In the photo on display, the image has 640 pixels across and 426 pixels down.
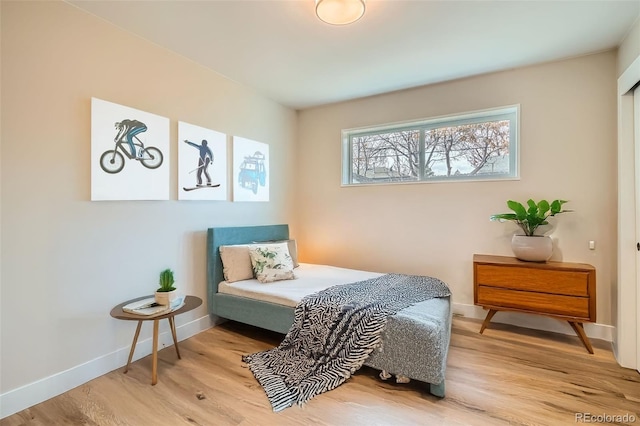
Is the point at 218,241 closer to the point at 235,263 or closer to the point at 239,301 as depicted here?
the point at 235,263

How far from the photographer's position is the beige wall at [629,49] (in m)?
2.11

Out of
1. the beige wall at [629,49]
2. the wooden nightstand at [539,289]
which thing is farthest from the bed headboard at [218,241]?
the beige wall at [629,49]

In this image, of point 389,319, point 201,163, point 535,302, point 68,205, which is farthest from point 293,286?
point 535,302

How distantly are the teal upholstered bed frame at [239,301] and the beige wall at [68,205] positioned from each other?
0.88 ft

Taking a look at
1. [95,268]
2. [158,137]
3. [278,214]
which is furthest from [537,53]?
[95,268]

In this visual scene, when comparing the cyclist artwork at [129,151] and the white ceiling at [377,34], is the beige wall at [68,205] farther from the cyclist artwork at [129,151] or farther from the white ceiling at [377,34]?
the white ceiling at [377,34]

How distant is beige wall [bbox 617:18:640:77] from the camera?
2115mm

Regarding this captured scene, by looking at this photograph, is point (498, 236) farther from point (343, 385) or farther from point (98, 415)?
point (98, 415)

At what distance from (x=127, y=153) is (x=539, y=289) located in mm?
3544

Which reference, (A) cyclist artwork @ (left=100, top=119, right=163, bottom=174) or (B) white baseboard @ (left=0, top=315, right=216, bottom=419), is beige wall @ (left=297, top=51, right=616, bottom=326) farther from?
(B) white baseboard @ (left=0, top=315, right=216, bottom=419)

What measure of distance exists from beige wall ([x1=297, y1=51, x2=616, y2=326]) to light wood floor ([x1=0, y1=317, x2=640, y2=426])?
35.7 inches

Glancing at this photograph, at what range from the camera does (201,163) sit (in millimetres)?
2857

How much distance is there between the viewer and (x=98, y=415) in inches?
66.8
